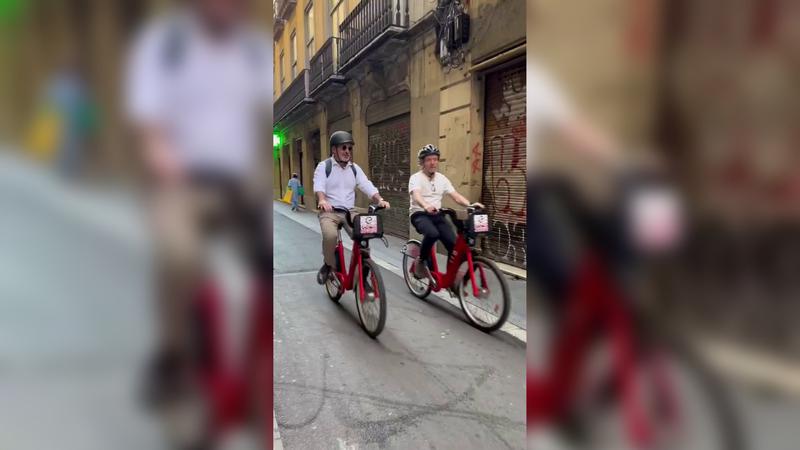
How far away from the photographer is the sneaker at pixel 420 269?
4695 mm

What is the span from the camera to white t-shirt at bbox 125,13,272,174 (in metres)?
0.60

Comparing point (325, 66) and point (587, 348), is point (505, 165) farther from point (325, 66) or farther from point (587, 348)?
point (325, 66)

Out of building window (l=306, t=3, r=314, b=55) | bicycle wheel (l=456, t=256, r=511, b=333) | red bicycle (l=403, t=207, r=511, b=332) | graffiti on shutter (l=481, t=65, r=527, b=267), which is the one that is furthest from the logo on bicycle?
building window (l=306, t=3, r=314, b=55)

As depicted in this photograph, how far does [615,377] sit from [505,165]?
20.9ft

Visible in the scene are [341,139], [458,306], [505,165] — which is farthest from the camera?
[505,165]

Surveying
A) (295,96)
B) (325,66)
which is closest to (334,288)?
(325,66)

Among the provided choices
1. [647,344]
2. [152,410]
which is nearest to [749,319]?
[647,344]

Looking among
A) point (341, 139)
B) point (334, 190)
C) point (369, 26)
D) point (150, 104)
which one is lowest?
point (334, 190)

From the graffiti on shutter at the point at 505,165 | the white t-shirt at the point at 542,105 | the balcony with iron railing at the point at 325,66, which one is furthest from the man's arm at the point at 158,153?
the balcony with iron railing at the point at 325,66

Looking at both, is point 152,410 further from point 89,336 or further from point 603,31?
point 603,31

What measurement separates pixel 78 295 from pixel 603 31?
0.82 meters

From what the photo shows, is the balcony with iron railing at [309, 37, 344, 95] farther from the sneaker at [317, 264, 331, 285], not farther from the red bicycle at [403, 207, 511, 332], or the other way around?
the red bicycle at [403, 207, 511, 332]

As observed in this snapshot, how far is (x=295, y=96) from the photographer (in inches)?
732

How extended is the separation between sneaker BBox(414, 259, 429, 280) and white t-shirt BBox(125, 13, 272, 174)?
409cm
